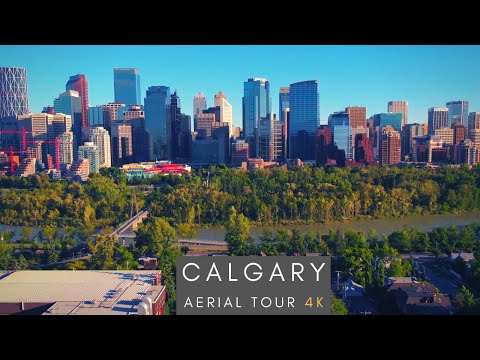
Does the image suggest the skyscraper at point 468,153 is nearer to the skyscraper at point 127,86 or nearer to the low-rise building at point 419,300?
the low-rise building at point 419,300

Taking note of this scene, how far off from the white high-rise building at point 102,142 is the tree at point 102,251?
5.99ft

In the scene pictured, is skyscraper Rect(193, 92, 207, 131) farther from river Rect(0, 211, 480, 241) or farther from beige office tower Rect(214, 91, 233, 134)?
river Rect(0, 211, 480, 241)

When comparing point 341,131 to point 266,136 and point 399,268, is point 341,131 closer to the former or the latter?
point 266,136

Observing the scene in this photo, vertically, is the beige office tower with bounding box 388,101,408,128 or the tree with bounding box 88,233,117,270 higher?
the beige office tower with bounding box 388,101,408,128

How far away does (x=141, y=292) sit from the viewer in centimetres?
280

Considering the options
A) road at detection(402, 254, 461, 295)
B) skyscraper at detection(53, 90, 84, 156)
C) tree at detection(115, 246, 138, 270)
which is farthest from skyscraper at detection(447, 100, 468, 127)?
skyscraper at detection(53, 90, 84, 156)

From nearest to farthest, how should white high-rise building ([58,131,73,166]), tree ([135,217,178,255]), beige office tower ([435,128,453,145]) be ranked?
tree ([135,217,178,255]), white high-rise building ([58,131,73,166]), beige office tower ([435,128,453,145])

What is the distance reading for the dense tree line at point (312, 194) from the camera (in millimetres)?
5105

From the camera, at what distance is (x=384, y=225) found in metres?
5.19

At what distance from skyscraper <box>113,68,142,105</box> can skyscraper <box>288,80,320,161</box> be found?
181 centimetres

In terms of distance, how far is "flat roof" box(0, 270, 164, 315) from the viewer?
2598mm

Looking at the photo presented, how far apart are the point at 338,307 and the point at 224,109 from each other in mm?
3125

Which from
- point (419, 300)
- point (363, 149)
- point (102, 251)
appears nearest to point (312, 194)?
point (363, 149)
